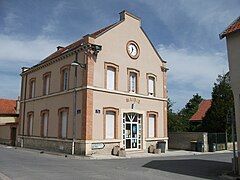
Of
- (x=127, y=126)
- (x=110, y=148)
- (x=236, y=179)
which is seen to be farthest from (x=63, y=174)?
(x=127, y=126)

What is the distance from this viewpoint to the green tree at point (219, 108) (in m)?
30.3

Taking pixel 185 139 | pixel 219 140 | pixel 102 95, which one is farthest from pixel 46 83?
pixel 219 140

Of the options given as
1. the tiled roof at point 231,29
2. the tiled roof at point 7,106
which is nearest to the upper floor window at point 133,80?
the tiled roof at point 231,29

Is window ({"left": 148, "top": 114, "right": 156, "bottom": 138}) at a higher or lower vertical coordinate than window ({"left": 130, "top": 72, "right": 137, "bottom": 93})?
lower

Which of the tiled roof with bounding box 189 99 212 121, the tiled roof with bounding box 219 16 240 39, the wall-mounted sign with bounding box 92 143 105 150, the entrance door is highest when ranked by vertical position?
the tiled roof with bounding box 219 16 240 39

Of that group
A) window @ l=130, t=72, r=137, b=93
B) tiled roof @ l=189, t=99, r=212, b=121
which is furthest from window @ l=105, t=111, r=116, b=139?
→ tiled roof @ l=189, t=99, r=212, b=121

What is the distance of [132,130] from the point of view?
78.2 feet

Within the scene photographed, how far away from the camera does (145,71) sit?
1008 inches

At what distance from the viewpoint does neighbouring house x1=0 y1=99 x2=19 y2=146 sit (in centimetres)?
3338

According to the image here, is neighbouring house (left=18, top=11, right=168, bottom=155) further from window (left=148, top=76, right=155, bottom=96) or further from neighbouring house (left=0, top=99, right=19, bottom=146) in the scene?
neighbouring house (left=0, top=99, right=19, bottom=146)

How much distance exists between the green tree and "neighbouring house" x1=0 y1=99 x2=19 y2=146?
67.0 feet

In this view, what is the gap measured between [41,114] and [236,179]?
61.1ft

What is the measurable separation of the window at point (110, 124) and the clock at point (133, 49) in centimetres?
522

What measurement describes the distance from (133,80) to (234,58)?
12903 mm
